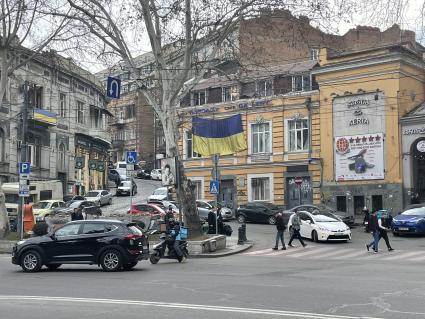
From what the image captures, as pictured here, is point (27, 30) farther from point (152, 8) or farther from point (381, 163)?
point (381, 163)

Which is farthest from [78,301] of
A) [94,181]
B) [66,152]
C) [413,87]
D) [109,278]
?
[94,181]

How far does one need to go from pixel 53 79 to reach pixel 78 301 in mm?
41954

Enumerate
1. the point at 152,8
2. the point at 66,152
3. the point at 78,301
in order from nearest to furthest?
1. the point at 78,301
2. the point at 152,8
3. the point at 66,152

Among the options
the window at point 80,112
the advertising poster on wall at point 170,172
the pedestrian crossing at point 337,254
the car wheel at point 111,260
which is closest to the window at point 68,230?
the car wheel at point 111,260

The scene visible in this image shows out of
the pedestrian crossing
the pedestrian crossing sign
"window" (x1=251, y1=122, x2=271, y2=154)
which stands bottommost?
the pedestrian crossing

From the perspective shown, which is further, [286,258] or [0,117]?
[0,117]

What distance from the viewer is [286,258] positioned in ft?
74.2

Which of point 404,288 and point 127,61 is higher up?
point 127,61

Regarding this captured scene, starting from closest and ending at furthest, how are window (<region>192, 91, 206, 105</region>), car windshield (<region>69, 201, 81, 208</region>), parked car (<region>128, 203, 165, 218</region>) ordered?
1. parked car (<region>128, 203, 165, 218</region>)
2. car windshield (<region>69, 201, 81, 208</region>)
3. window (<region>192, 91, 206, 105</region>)

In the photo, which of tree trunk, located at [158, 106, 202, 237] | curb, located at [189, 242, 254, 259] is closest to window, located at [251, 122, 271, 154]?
curb, located at [189, 242, 254, 259]

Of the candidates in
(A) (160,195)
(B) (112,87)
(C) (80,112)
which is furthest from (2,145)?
(B) (112,87)

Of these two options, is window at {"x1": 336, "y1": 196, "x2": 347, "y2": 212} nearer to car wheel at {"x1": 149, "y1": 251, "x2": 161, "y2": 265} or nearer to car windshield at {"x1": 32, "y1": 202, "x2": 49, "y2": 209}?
car windshield at {"x1": 32, "y1": 202, "x2": 49, "y2": 209}

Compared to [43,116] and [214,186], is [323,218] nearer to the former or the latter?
[214,186]

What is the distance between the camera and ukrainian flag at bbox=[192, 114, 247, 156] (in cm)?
2648
